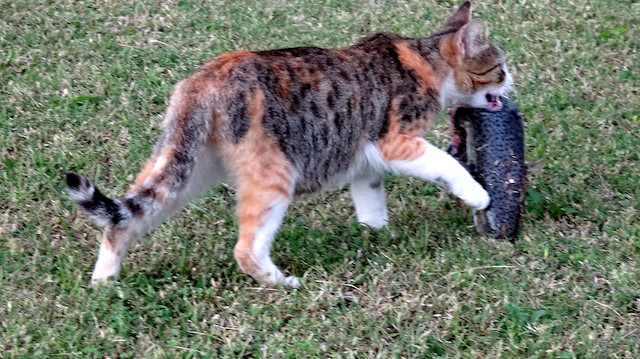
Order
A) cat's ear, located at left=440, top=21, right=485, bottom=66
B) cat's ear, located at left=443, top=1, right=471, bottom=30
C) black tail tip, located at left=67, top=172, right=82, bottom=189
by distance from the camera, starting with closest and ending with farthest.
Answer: black tail tip, located at left=67, top=172, right=82, bottom=189
cat's ear, located at left=440, top=21, right=485, bottom=66
cat's ear, located at left=443, top=1, right=471, bottom=30

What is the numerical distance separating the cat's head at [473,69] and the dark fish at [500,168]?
Result: 133mm

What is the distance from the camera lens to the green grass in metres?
4.29

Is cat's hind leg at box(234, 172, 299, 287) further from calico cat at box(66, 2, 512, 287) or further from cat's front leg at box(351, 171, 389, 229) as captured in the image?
cat's front leg at box(351, 171, 389, 229)

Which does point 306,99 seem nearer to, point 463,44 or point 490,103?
point 463,44

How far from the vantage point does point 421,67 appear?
17.1 feet

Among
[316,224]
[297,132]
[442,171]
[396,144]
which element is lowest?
[316,224]

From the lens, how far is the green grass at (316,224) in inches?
169

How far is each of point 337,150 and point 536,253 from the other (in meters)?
1.29

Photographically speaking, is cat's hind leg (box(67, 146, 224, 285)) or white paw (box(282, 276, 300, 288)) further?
white paw (box(282, 276, 300, 288))

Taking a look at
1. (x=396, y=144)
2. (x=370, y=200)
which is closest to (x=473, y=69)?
(x=396, y=144)

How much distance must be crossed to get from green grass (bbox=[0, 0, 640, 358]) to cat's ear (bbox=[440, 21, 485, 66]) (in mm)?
1016

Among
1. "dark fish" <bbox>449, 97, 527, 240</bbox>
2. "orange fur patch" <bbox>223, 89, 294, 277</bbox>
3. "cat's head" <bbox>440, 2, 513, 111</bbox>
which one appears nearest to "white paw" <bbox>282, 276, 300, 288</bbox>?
"orange fur patch" <bbox>223, 89, 294, 277</bbox>

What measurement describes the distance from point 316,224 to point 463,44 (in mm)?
1453

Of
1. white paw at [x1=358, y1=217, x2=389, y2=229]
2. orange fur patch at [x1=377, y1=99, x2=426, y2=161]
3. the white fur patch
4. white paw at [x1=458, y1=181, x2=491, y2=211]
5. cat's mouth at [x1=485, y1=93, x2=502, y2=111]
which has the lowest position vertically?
white paw at [x1=358, y1=217, x2=389, y2=229]
